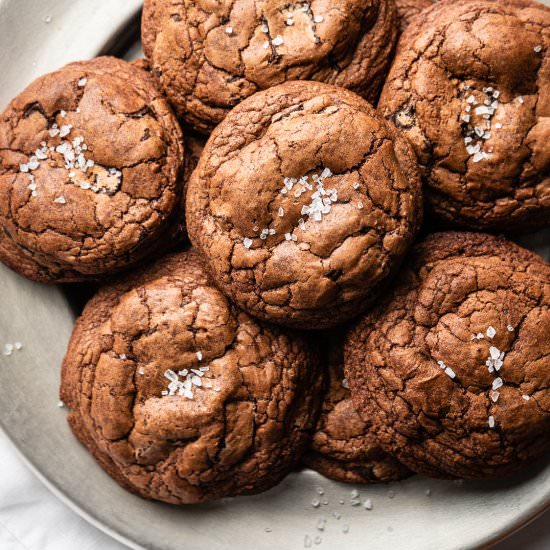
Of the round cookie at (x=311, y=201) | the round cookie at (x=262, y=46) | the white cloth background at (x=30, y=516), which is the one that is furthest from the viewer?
the white cloth background at (x=30, y=516)

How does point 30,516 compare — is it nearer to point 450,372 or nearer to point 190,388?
point 190,388

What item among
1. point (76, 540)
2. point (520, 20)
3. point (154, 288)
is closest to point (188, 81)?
point (154, 288)

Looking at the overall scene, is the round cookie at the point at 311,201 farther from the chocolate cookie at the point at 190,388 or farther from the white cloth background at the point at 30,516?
the white cloth background at the point at 30,516

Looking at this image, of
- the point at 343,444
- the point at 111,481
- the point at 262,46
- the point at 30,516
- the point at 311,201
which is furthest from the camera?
the point at 30,516

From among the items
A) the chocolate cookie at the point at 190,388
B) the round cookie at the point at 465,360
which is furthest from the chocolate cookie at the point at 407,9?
the chocolate cookie at the point at 190,388

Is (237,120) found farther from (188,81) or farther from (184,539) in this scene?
(184,539)

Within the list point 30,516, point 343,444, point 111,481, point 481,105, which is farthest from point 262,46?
point 30,516
